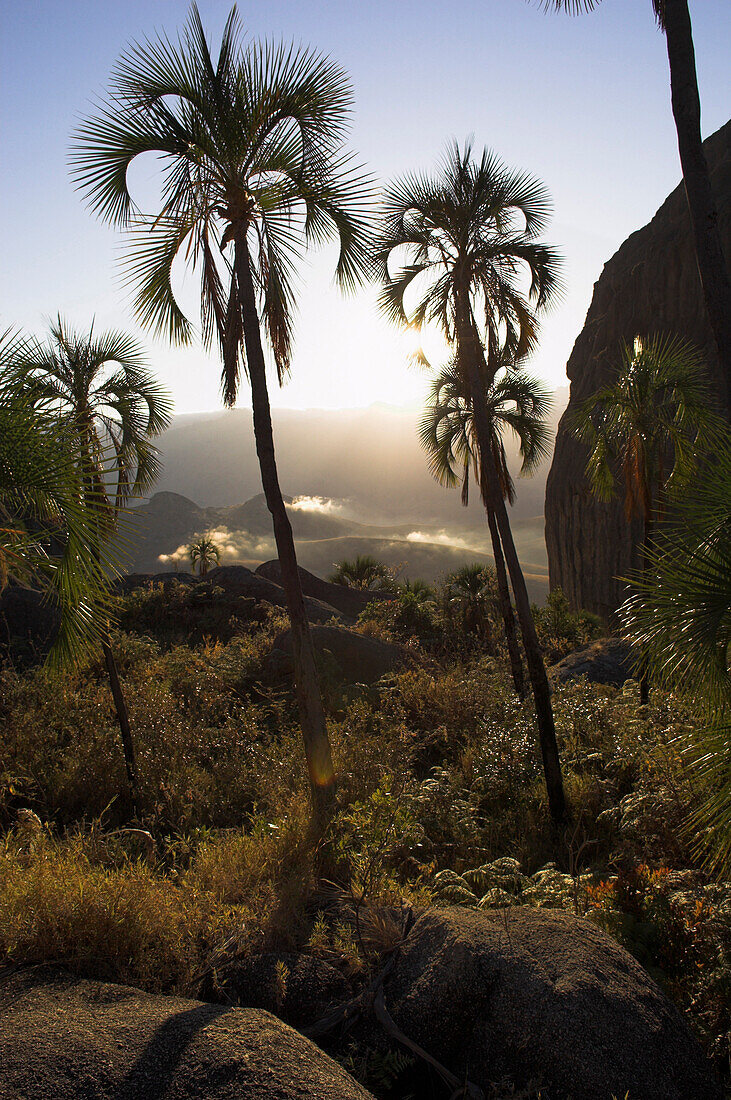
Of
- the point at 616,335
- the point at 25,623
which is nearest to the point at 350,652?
the point at 25,623

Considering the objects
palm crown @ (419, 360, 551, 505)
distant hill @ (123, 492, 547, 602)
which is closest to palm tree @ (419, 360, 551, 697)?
palm crown @ (419, 360, 551, 505)

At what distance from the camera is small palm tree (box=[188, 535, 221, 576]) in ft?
80.8

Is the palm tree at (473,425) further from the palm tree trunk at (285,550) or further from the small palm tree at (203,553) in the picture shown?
the small palm tree at (203,553)

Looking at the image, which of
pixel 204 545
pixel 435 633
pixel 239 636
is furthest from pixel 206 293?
pixel 204 545

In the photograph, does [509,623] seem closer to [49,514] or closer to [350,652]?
[350,652]

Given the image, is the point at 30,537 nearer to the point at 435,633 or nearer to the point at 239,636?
the point at 239,636

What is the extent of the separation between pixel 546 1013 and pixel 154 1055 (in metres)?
1.88

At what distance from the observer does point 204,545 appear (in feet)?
81.8

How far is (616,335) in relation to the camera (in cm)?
2839

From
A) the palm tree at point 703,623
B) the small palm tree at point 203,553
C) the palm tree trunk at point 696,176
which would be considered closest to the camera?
the palm tree at point 703,623

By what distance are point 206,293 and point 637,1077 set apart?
323 inches

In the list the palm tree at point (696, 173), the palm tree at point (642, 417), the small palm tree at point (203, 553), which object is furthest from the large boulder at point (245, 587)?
the palm tree at point (696, 173)

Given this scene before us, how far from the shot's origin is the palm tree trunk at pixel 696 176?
6469 millimetres

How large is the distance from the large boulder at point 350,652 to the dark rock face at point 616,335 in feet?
42.0
